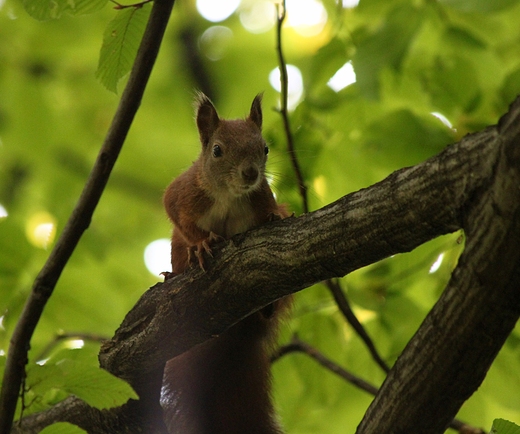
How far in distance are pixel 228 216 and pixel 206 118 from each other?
2.19 feet

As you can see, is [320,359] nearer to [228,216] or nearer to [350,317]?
Answer: [350,317]

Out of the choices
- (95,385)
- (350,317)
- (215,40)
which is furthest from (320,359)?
(215,40)

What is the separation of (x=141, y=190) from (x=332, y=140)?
403 centimetres

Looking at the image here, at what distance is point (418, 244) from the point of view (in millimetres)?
1918

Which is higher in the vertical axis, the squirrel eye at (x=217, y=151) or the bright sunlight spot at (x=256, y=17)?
the bright sunlight spot at (x=256, y=17)

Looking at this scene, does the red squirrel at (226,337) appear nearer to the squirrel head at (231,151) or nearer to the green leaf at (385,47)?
the squirrel head at (231,151)

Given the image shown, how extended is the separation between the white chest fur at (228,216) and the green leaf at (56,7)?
111cm

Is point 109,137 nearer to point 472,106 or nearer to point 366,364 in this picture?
point 472,106

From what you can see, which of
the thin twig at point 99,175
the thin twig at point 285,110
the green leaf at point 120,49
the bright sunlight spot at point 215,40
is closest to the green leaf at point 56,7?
the green leaf at point 120,49

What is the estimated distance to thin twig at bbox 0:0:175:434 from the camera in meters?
2.47

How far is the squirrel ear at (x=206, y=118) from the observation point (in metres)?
3.51

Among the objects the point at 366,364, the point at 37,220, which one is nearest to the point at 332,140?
the point at 366,364

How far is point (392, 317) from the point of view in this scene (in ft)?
11.3

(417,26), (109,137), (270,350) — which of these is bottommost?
(270,350)
